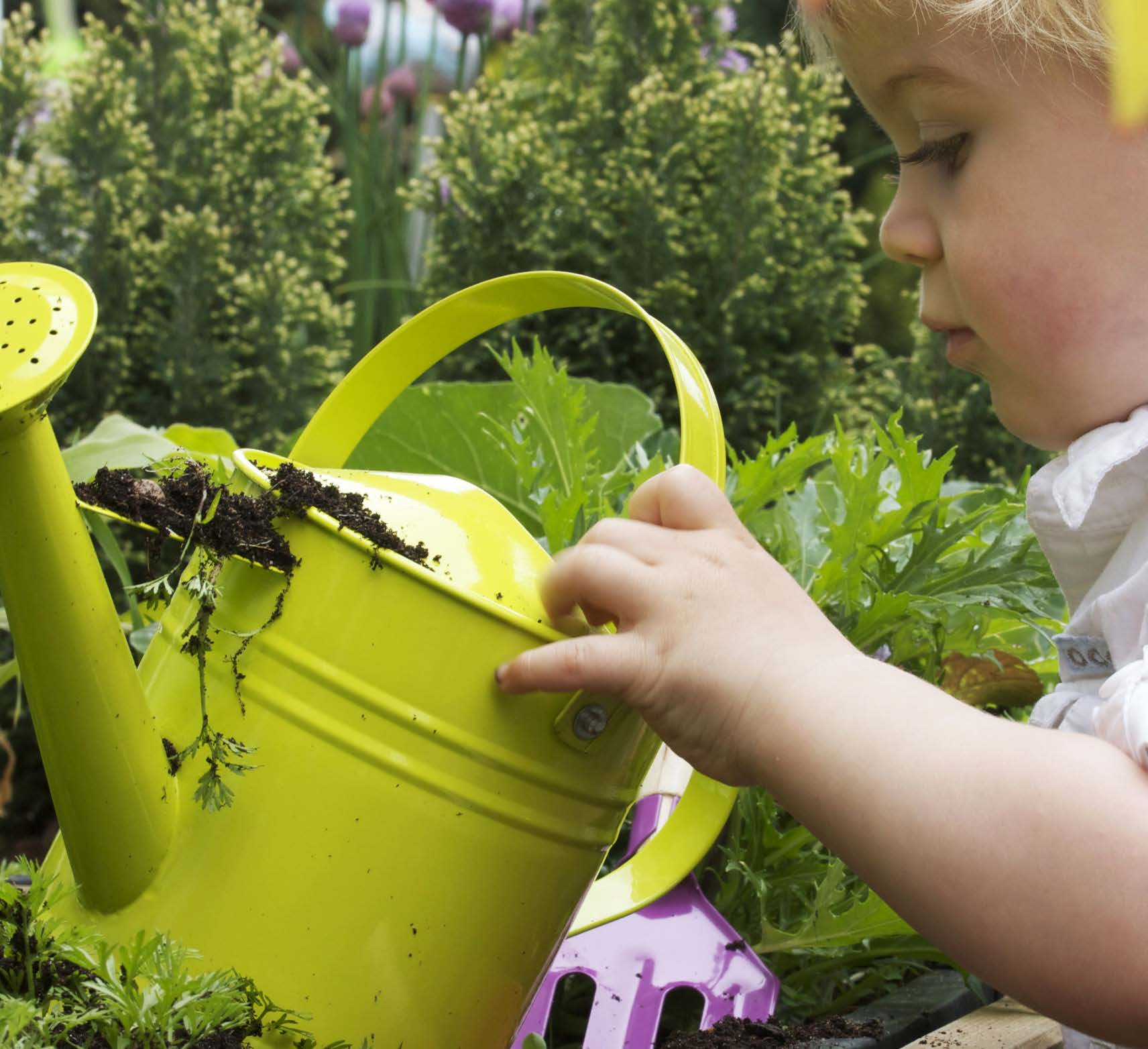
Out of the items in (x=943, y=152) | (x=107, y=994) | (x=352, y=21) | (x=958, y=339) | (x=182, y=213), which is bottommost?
(x=182, y=213)

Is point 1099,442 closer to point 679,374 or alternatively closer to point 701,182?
point 679,374

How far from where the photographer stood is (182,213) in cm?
221

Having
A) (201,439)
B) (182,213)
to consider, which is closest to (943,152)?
(201,439)

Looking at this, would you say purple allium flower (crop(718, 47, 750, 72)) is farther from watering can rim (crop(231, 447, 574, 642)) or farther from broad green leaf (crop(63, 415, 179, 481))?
watering can rim (crop(231, 447, 574, 642))

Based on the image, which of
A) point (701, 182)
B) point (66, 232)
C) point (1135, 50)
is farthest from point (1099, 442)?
point (66, 232)

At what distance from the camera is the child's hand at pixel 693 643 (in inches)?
27.0

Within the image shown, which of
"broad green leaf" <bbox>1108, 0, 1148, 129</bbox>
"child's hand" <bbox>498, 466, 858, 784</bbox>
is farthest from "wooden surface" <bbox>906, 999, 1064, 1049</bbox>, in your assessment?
"broad green leaf" <bbox>1108, 0, 1148, 129</bbox>

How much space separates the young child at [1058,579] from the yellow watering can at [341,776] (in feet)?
0.17

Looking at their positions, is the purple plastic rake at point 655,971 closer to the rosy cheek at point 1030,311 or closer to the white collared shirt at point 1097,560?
the white collared shirt at point 1097,560

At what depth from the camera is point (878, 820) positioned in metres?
0.65

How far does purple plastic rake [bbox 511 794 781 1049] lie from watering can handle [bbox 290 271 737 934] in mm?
139

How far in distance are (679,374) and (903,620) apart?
511 mm

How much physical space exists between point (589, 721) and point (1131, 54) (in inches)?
23.4

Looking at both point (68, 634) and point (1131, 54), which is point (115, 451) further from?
point (1131, 54)
